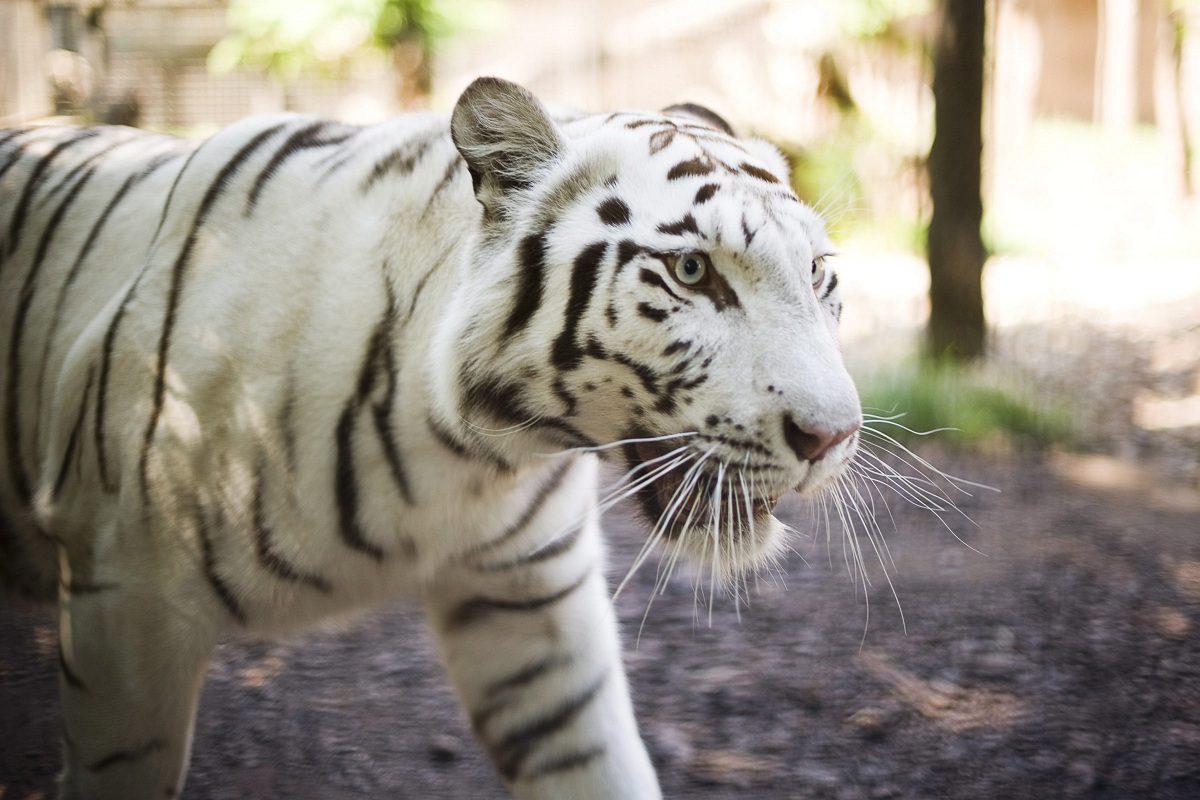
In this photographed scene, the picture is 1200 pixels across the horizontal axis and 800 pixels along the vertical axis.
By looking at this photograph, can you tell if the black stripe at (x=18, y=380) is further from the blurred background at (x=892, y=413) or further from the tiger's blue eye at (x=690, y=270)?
the tiger's blue eye at (x=690, y=270)

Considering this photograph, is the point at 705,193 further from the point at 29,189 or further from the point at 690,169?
the point at 29,189

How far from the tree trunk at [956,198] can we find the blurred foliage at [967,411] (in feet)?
1.18

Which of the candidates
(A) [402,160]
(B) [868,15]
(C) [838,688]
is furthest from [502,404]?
(B) [868,15]

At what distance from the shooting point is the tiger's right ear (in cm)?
176

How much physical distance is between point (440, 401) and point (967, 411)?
3.57 metres

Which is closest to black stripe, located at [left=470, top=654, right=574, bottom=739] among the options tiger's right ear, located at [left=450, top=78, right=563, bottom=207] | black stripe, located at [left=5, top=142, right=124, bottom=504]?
tiger's right ear, located at [left=450, top=78, right=563, bottom=207]

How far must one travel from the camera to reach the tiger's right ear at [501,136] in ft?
5.77

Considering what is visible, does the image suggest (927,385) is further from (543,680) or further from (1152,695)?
(543,680)

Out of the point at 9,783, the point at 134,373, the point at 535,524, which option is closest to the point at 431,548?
the point at 535,524

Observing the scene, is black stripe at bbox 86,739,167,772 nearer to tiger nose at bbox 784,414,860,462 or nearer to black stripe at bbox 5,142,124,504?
black stripe at bbox 5,142,124,504

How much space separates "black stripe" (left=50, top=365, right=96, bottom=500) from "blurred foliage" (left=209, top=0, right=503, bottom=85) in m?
9.09

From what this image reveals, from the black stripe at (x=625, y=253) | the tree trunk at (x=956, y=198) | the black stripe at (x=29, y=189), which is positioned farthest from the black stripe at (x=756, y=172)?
the tree trunk at (x=956, y=198)

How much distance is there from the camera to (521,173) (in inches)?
71.6

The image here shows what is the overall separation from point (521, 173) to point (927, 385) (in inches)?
140
